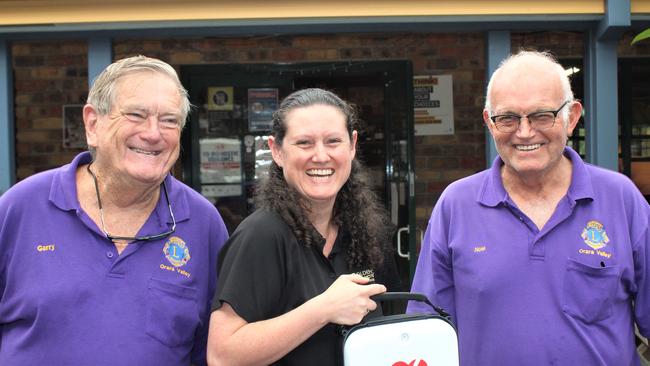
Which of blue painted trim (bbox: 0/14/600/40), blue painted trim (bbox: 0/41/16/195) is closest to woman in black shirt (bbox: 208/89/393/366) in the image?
blue painted trim (bbox: 0/14/600/40)

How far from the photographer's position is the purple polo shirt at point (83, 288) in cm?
165

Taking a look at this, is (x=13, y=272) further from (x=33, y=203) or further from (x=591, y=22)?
(x=591, y=22)

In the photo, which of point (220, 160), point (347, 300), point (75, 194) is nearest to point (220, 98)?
point (220, 160)

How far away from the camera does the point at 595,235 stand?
1864 millimetres

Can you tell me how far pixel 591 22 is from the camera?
3.58 m

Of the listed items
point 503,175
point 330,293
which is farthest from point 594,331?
point 330,293

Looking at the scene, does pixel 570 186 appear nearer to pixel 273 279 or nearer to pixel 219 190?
pixel 273 279

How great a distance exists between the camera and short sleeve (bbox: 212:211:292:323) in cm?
152

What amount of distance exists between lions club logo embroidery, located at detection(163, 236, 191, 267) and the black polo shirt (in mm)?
257

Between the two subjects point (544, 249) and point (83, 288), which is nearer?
point (83, 288)

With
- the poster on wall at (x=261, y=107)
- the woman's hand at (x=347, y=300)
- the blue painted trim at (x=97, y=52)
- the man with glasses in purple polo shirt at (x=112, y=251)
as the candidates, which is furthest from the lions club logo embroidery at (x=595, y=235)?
the poster on wall at (x=261, y=107)

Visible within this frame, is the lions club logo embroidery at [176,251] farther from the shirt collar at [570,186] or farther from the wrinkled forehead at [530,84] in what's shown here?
the wrinkled forehead at [530,84]

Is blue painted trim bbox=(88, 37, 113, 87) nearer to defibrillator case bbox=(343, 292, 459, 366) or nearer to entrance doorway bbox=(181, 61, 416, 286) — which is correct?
entrance doorway bbox=(181, 61, 416, 286)

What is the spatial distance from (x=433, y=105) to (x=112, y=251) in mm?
3763
